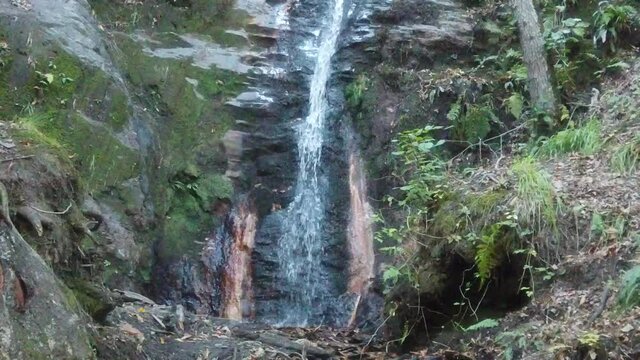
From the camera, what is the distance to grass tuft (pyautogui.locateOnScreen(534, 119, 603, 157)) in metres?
7.08

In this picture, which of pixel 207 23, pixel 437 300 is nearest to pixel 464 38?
pixel 207 23

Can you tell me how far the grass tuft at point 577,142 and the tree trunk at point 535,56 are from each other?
1.21m

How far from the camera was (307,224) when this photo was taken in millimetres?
10984

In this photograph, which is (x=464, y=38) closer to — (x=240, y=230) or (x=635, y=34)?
(x=635, y=34)

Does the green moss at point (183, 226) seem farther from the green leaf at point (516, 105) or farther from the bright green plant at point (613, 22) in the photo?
the bright green plant at point (613, 22)

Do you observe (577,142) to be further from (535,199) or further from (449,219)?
(449,219)

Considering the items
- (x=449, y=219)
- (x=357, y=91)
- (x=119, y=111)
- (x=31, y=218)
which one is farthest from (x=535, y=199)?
(x=119, y=111)

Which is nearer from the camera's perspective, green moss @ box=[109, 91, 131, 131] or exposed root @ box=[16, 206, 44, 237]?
exposed root @ box=[16, 206, 44, 237]

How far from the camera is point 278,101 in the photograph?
38.9 ft

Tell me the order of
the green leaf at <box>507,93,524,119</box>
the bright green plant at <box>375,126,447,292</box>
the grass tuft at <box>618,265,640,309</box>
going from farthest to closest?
the green leaf at <box>507,93,524,119</box> < the bright green plant at <box>375,126,447,292</box> < the grass tuft at <box>618,265,640,309</box>

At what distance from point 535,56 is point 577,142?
2.00 metres

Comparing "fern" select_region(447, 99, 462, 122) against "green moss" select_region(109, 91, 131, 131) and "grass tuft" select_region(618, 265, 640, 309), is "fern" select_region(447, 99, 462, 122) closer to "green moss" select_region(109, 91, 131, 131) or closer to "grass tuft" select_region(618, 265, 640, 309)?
"green moss" select_region(109, 91, 131, 131)

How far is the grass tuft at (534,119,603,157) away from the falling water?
4.21m

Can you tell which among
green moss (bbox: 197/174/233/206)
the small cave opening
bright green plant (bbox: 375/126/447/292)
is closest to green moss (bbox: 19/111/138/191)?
green moss (bbox: 197/174/233/206)
